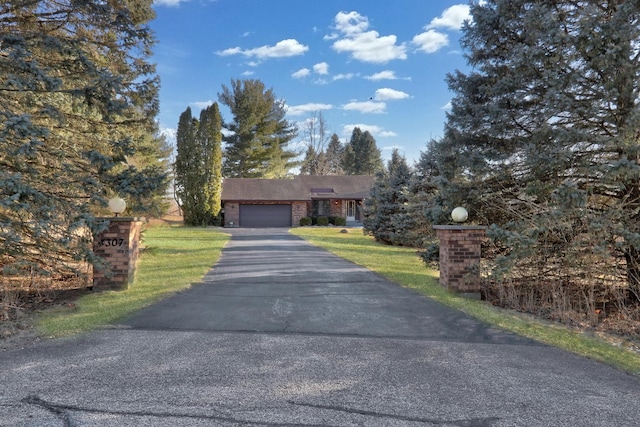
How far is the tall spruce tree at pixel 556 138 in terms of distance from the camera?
5.68 meters

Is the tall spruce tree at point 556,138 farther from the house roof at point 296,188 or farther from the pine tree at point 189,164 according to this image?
the pine tree at point 189,164

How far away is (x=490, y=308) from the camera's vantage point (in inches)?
237

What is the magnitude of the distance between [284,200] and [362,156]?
26.7 metres

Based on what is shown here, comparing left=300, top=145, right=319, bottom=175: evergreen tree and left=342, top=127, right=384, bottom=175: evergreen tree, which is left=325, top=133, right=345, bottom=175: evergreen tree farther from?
left=300, top=145, right=319, bottom=175: evergreen tree

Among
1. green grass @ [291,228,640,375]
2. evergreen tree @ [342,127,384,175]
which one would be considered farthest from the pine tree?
evergreen tree @ [342,127,384,175]

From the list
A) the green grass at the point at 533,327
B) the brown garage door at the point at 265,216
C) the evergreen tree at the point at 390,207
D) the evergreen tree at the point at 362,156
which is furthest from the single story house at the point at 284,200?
the green grass at the point at 533,327

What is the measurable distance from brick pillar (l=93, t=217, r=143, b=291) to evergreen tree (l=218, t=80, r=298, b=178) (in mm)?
33038

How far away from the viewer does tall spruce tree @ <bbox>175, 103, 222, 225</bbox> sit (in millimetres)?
28547

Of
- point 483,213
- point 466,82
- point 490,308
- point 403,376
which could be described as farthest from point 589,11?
point 403,376

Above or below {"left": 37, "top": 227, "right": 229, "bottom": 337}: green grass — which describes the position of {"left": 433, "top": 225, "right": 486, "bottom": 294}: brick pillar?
above

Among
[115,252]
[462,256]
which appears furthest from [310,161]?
[115,252]

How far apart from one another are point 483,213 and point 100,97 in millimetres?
7102

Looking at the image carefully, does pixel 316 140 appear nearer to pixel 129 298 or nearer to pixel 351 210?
pixel 351 210

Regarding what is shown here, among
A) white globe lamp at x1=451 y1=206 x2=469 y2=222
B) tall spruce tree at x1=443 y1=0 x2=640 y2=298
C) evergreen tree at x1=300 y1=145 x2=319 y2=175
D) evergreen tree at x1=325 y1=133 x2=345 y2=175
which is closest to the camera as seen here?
tall spruce tree at x1=443 y1=0 x2=640 y2=298
